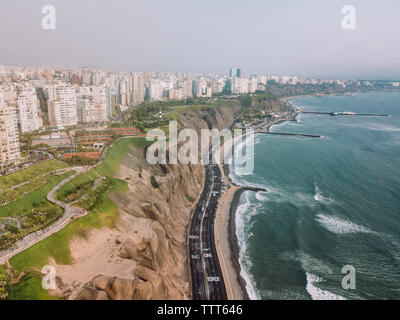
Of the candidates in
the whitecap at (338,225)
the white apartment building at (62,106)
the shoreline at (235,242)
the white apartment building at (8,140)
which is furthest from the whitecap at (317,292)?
the white apartment building at (62,106)

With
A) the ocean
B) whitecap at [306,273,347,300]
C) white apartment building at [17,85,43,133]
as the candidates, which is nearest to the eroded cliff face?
the ocean

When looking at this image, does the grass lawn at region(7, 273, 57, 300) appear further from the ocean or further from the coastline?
the ocean

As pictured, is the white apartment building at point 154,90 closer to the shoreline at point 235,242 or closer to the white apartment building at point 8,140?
the white apartment building at point 8,140

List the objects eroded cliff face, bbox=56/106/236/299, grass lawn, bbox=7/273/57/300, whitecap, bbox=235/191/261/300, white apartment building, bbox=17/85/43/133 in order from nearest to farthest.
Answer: grass lawn, bbox=7/273/57/300
eroded cliff face, bbox=56/106/236/299
whitecap, bbox=235/191/261/300
white apartment building, bbox=17/85/43/133

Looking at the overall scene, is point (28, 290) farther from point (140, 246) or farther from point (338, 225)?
point (338, 225)

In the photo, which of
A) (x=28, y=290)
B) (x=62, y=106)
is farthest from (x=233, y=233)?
(x=62, y=106)

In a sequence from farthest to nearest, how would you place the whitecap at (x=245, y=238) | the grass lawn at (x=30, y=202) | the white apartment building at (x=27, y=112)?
the white apartment building at (x=27, y=112) → the whitecap at (x=245, y=238) → the grass lawn at (x=30, y=202)

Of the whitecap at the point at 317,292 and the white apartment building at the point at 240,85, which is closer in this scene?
the whitecap at the point at 317,292
